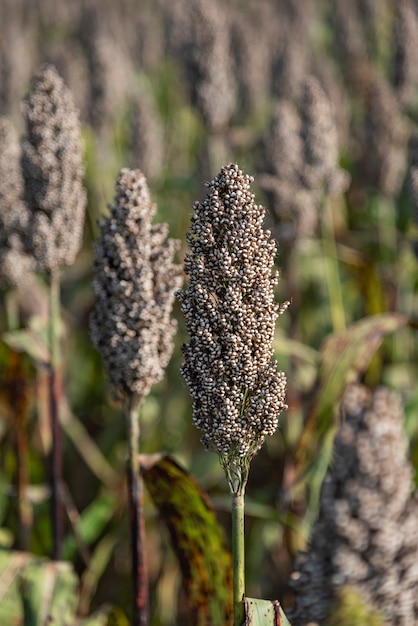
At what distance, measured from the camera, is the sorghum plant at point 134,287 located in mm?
2721

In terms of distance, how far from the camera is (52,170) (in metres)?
3.34

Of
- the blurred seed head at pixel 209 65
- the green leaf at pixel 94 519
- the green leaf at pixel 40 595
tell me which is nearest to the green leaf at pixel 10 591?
the green leaf at pixel 40 595

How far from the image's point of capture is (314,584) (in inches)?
88.9

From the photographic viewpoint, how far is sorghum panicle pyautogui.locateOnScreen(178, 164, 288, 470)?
201 cm

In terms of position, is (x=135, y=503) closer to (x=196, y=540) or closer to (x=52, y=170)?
(x=196, y=540)

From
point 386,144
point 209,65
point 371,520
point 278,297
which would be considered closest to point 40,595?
point 371,520

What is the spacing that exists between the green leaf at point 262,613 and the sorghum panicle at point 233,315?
1.18ft

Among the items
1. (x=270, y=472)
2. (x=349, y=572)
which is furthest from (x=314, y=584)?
(x=270, y=472)

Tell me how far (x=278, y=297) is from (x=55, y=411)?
2892mm

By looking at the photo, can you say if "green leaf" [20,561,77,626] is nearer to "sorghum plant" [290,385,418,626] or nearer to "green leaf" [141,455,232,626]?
"green leaf" [141,455,232,626]

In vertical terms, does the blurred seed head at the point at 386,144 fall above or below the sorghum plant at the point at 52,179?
above

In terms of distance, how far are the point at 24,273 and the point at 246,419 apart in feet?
7.29

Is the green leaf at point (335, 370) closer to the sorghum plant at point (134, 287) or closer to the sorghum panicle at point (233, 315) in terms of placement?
the sorghum plant at point (134, 287)

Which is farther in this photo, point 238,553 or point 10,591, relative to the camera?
point 10,591
